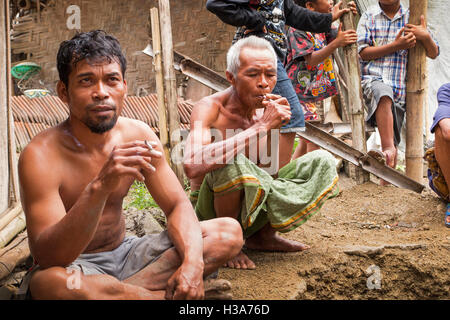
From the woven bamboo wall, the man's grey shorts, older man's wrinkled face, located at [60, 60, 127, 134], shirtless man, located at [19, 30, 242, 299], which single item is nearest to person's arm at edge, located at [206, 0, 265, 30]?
shirtless man, located at [19, 30, 242, 299]

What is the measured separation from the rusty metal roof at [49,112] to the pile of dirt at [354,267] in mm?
3171

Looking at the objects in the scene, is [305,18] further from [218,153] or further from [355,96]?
[218,153]

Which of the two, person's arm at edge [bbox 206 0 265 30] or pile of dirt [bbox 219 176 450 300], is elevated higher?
person's arm at edge [bbox 206 0 265 30]

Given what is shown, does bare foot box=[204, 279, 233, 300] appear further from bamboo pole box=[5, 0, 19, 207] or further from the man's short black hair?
bamboo pole box=[5, 0, 19, 207]

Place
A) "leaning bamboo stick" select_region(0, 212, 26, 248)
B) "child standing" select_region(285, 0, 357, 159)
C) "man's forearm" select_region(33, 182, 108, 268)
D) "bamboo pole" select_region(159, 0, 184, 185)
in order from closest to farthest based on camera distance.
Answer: "man's forearm" select_region(33, 182, 108, 268), "leaning bamboo stick" select_region(0, 212, 26, 248), "bamboo pole" select_region(159, 0, 184, 185), "child standing" select_region(285, 0, 357, 159)

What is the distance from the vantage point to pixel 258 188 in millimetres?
2609

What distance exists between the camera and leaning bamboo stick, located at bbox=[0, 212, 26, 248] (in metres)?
3.05

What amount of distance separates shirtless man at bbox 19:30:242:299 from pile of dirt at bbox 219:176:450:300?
41cm

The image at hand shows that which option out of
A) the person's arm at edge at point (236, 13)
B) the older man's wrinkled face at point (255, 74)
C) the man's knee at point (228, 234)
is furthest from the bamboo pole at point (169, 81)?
the man's knee at point (228, 234)

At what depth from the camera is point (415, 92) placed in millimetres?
4469

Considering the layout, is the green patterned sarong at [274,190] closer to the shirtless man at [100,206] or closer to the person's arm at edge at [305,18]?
the shirtless man at [100,206]

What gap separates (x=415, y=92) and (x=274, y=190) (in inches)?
96.7

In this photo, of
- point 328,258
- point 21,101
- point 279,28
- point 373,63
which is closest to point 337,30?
point 373,63

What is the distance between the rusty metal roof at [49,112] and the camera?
5.77m
